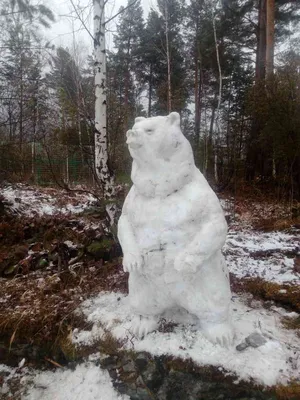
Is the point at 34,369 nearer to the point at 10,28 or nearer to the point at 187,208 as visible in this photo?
the point at 187,208

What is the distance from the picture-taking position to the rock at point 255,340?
6.80 feet

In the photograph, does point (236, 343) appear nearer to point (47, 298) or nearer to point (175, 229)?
point (175, 229)

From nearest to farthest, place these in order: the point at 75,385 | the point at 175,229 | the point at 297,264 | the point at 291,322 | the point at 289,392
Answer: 1. the point at 289,392
2. the point at 175,229
3. the point at 75,385
4. the point at 291,322
5. the point at 297,264

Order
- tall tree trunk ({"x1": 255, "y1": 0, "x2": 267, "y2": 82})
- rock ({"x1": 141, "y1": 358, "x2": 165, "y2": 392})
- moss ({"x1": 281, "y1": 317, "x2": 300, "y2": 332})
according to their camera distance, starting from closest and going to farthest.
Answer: rock ({"x1": 141, "y1": 358, "x2": 165, "y2": 392}) → moss ({"x1": 281, "y1": 317, "x2": 300, "y2": 332}) → tall tree trunk ({"x1": 255, "y1": 0, "x2": 267, "y2": 82})

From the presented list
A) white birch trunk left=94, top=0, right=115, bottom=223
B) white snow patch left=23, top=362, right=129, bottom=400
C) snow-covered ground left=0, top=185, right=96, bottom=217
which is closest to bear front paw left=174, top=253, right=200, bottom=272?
white snow patch left=23, top=362, right=129, bottom=400

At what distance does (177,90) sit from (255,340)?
7.19m

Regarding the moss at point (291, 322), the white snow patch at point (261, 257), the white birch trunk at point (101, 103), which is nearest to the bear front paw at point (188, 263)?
the moss at point (291, 322)

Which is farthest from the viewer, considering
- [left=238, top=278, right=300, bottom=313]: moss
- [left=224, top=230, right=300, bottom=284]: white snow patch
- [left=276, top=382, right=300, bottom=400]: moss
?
[left=224, top=230, right=300, bottom=284]: white snow patch

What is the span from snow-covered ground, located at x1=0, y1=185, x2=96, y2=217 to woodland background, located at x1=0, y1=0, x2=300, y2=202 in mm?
385

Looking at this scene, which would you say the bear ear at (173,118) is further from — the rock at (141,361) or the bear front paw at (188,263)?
the rock at (141,361)

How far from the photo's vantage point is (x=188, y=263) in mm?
1799

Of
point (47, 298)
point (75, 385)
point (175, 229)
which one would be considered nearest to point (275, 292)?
point (175, 229)

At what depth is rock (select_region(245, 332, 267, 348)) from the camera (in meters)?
2.07

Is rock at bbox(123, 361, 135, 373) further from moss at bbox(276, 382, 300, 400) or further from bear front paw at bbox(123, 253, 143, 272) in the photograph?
moss at bbox(276, 382, 300, 400)
